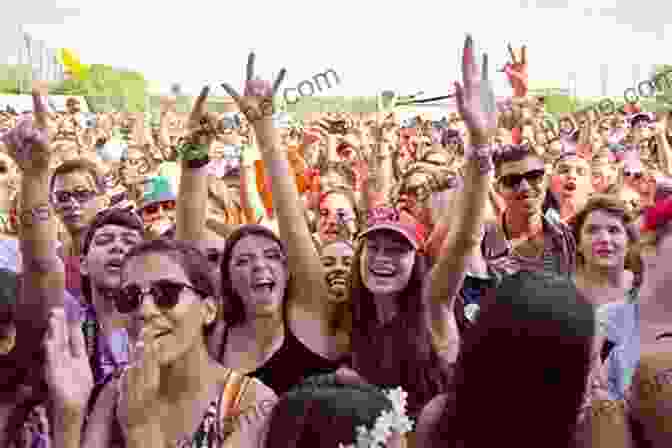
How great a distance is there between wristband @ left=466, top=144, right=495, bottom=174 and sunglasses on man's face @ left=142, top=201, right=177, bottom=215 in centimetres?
180

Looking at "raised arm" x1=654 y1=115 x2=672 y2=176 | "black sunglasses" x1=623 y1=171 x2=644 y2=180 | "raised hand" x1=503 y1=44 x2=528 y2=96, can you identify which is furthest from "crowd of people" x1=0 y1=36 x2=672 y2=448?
"raised hand" x1=503 y1=44 x2=528 y2=96

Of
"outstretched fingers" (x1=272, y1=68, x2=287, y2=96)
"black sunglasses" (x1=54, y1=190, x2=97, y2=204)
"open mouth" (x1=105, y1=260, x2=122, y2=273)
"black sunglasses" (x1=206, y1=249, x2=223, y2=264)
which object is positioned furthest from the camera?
"black sunglasses" (x1=54, y1=190, x2=97, y2=204)

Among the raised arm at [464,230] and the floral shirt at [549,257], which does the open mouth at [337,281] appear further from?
the floral shirt at [549,257]

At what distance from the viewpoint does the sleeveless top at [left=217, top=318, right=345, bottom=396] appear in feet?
9.85

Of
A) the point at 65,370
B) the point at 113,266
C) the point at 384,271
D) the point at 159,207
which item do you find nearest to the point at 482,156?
the point at 384,271

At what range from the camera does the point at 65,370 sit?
92.9 inches

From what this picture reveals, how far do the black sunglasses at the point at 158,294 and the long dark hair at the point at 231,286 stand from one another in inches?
23.1

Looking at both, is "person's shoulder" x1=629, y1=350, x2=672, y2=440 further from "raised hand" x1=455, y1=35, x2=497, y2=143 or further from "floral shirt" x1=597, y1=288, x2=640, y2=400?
"raised hand" x1=455, y1=35, x2=497, y2=143

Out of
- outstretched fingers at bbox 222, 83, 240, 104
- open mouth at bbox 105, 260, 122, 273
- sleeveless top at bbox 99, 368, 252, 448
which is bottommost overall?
sleeveless top at bbox 99, 368, 252, 448

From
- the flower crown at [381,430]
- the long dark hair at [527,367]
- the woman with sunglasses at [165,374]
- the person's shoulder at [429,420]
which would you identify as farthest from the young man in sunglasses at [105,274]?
the long dark hair at [527,367]

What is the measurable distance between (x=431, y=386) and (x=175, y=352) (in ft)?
2.72

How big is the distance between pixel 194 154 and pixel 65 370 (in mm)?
1471

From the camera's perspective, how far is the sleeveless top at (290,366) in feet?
9.85

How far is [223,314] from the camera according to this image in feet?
10.6
